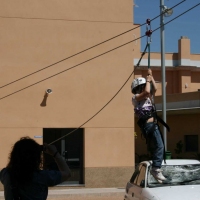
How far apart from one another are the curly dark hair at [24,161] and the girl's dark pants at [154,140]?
348cm

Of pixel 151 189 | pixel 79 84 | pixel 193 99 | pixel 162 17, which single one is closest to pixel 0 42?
pixel 79 84

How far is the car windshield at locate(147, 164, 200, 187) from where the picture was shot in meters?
9.58

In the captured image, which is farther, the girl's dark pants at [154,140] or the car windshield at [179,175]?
the car windshield at [179,175]

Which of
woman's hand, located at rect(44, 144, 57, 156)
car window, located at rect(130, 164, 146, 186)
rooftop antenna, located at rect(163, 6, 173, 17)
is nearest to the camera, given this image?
woman's hand, located at rect(44, 144, 57, 156)

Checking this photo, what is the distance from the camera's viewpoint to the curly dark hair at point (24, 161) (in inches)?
194

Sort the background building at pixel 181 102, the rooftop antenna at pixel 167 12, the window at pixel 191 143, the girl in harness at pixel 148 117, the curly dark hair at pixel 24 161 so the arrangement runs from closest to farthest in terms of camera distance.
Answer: the curly dark hair at pixel 24 161, the girl in harness at pixel 148 117, the rooftop antenna at pixel 167 12, the background building at pixel 181 102, the window at pixel 191 143

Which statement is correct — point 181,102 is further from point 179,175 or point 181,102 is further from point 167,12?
point 179,175

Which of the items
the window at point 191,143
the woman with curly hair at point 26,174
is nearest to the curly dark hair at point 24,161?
the woman with curly hair at point 26,174

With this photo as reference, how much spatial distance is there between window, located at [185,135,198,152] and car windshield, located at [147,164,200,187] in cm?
2213

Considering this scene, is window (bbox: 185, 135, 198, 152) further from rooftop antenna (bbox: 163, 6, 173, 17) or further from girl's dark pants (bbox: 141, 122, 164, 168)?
girl's dark pants (bbox: 141, 122, 164, 168)

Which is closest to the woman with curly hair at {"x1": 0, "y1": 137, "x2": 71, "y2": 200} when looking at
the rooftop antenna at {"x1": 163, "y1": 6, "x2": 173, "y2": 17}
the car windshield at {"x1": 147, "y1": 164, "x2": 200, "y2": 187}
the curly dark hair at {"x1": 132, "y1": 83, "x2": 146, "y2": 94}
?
the curly dark hair at {"x1": 132, "y1": 83, "x2": 146, "y2": 94}

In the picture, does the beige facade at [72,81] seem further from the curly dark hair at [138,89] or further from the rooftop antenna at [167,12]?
the curly dark hair at [138,89]

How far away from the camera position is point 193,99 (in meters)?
29.7

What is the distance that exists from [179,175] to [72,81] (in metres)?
10.1
